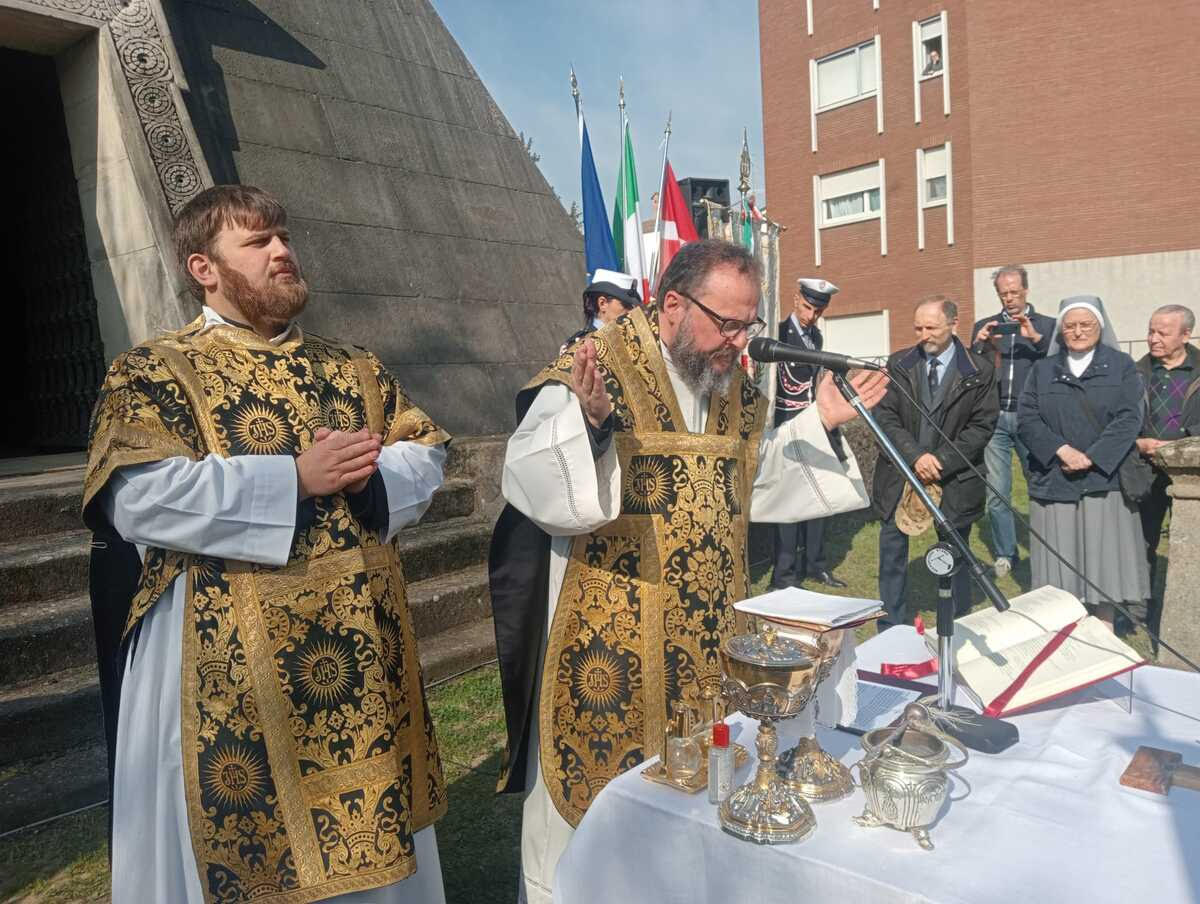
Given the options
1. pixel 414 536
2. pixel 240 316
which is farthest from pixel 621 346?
pixel 414 536

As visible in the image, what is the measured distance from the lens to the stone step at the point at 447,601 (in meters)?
5.61

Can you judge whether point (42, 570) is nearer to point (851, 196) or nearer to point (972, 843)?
point (972, 843)

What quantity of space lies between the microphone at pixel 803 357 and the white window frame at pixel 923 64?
25.2 meters

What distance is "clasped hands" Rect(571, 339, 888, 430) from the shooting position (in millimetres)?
2561

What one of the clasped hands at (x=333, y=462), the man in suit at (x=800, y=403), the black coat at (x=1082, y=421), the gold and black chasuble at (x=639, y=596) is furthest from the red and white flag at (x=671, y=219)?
the clasped hands at (x=333, y=462)

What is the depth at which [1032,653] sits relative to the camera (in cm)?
238

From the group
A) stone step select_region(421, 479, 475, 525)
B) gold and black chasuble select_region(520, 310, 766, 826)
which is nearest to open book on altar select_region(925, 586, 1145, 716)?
gold and black chasuble select_region(520, 310, 766, 826)

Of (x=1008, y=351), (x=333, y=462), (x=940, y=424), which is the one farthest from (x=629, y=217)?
(x=333, y=462)

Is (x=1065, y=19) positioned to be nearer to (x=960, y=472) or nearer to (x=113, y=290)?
(x=960, y=472)

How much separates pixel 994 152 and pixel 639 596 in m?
24.7

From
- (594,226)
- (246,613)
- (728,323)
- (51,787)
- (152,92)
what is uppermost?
(152,92)

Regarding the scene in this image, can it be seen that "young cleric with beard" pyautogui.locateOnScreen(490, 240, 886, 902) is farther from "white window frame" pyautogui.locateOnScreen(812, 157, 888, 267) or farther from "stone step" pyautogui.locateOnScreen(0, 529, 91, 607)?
"white window frame" pyautogui.locateOnScreen(812, 157, 888, 267)

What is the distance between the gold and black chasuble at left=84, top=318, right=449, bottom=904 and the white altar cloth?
0.78m

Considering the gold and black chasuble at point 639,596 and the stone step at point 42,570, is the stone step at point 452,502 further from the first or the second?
the gold and black chasuble at point 639,596
